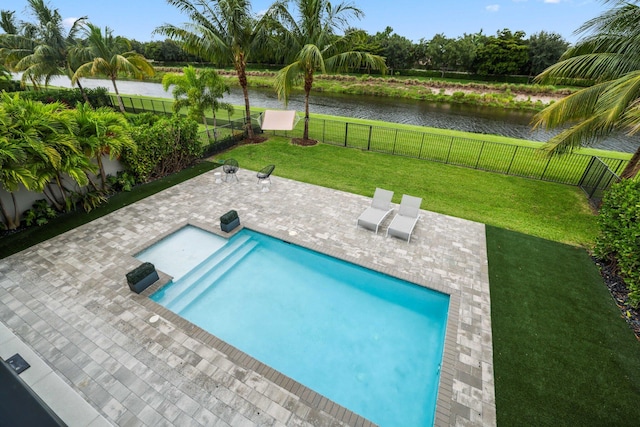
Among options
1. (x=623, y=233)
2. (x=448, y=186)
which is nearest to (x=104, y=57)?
(x=448, y=186)

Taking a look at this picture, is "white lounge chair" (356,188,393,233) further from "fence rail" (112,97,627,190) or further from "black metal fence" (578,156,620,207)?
"black metal fence" (578,156,620,207)

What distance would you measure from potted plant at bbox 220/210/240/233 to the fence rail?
304 inches

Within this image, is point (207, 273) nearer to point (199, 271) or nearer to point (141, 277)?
point (199, 271)

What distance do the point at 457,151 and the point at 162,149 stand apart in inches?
616

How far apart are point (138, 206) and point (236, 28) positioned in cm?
960

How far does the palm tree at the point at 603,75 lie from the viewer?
6883mm

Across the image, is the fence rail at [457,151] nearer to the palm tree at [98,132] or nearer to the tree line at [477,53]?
the palm tree at [98,132]

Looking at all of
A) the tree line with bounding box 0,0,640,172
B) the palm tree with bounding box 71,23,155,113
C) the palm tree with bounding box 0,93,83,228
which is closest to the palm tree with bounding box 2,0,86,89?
the tree line with bounding box 0,0,640,172

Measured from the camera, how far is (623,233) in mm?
6793

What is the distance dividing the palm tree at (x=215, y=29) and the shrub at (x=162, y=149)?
3935 millimetres

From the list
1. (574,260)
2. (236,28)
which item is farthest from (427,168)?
(236,28)

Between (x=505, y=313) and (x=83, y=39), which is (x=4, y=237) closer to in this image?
(x=505, y=313)

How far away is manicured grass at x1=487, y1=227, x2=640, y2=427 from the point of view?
4637 mm

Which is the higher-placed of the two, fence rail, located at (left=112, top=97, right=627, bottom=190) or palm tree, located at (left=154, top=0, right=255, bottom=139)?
palm tree, located at (left=154, top=0, right=255, bottom=139)
